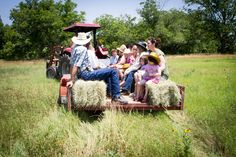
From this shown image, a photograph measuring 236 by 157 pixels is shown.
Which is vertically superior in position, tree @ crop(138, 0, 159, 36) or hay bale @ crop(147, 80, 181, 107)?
tree @ crop(138, 0, 159, 36)

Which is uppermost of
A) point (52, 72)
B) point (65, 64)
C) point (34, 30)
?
point (34, 30)

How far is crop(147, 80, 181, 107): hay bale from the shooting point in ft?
19.4

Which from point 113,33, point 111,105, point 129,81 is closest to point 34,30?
point 113,33

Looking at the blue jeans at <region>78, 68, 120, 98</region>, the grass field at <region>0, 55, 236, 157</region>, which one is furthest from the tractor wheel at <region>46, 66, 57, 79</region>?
the blue jeans at <region>78, 68, 120, 98</region>

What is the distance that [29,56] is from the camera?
4572cm

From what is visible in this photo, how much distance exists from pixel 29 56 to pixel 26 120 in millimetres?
41306

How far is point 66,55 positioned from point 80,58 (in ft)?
21.5

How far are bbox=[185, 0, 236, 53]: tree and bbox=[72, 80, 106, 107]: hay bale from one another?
141ft

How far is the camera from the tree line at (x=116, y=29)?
1711 inches

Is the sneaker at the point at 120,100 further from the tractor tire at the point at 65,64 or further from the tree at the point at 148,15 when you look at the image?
the tree at the point at 148,15

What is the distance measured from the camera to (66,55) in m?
12.5

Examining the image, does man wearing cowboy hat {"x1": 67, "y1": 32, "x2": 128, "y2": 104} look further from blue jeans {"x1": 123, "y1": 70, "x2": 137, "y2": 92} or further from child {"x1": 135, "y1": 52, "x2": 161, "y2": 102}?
blue jeans {"x1": 123, "y1": 70, "x2": 137, "y2": 92}

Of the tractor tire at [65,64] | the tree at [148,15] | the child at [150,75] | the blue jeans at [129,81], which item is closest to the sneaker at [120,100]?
the child at [150,75]

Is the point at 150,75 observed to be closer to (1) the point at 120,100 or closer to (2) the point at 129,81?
(1) the point at 120,100
